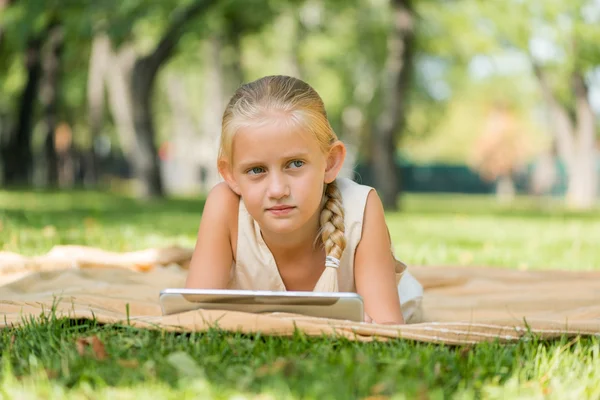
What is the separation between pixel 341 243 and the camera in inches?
121

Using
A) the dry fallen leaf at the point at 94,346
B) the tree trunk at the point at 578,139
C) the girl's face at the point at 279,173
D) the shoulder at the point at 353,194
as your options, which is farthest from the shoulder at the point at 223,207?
the tree trunk at the point at 578,139

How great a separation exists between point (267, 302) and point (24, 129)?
18444mm

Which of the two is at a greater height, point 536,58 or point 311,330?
point 536,58

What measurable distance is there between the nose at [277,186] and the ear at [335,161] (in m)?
0.32

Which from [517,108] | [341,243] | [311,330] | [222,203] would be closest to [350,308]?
[311,330]

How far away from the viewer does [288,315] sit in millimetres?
2752

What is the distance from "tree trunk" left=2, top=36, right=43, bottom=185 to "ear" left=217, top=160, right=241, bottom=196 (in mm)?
17074

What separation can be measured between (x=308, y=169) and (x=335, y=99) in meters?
31.3

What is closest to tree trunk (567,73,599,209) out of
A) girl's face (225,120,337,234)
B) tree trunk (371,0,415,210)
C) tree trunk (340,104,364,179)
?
tree trunk (371,0,415,210)

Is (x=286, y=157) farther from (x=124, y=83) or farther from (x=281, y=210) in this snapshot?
(x=124, y=83)

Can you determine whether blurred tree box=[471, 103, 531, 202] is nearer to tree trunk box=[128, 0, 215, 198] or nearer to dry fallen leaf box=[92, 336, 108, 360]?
tree trunk box=[128, 0, 215, 198]

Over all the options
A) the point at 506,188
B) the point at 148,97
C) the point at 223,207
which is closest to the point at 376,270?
the point at 223,207

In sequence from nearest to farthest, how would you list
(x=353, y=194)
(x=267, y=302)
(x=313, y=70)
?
(x=267, y=302), (x=353, y=194), (x=313, y=70)

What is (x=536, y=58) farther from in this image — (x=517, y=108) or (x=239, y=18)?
(x=517, y=108)
